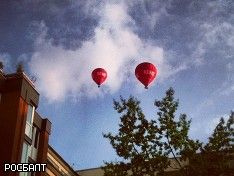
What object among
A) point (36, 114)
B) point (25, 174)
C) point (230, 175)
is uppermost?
point (36, 114)

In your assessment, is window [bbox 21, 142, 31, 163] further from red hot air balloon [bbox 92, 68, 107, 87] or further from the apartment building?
red hot air balloon [bbox 92, 68, 107, 87]

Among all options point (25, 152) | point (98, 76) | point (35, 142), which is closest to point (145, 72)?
point (98, 76)

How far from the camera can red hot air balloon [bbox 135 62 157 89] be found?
2486 cm

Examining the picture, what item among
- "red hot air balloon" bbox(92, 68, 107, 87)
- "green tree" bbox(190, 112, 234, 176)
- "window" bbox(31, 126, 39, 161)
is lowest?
"green tree" bbox(190, 112, 234, 176)

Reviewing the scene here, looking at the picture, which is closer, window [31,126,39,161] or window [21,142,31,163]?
window [21,142,31,163]

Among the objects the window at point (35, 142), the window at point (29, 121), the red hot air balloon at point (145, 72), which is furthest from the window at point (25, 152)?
the red hot air balloon at point (145, 72)

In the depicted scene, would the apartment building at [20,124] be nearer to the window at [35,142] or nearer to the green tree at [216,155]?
the window at [35,142]

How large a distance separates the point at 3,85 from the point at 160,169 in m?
12.4

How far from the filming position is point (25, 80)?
30.2 meters

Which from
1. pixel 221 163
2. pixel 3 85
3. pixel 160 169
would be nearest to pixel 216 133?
pixel 221 163

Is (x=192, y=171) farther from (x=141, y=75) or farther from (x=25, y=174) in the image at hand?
(x=25, y=174)

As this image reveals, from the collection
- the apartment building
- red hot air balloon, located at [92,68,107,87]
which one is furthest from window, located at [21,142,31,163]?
red hot air balloon, located at [92,68,107,87]

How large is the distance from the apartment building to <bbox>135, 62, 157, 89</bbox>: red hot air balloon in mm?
9109

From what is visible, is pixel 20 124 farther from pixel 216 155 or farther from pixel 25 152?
pixel 216 155
